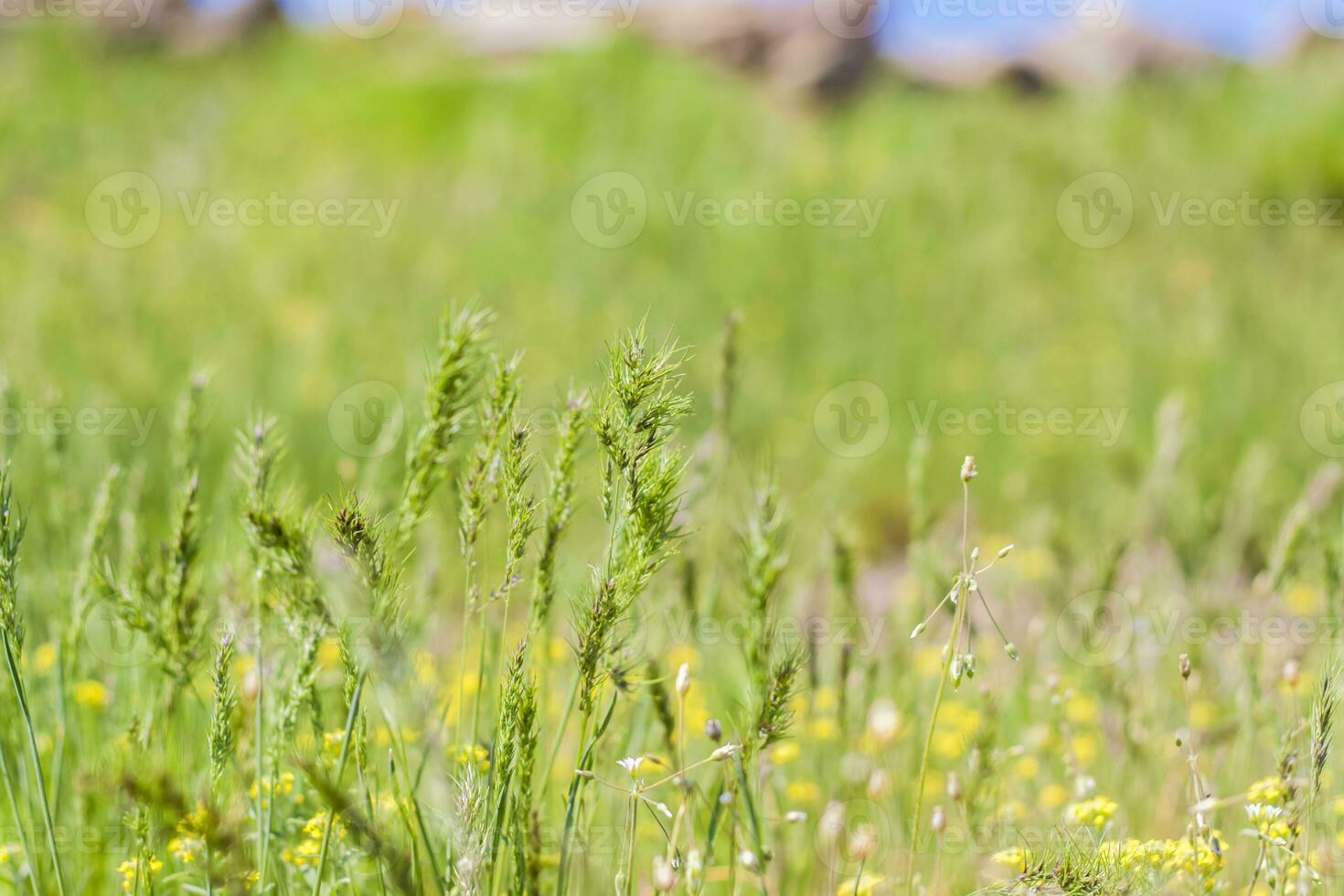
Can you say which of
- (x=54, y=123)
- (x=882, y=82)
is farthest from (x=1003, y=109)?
(x=54, y=123)

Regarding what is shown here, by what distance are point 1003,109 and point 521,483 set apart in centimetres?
953

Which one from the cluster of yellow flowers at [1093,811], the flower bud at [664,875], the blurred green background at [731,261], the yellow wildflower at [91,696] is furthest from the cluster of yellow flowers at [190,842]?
the blurred green background at [731,261]

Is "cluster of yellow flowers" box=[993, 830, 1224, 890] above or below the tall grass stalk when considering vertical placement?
below

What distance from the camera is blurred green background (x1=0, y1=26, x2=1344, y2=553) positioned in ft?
15.3

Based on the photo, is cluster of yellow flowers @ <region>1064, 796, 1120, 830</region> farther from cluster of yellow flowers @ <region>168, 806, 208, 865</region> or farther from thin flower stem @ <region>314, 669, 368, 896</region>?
cluster of yellow flowers @ <region>168, 806, 208, 865</region>

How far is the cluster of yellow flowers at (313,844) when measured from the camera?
1122 mm

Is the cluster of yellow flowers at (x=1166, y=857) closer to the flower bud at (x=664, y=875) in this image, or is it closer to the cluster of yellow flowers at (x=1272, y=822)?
the cluster of yellow flowers at (x=1272, y=822)

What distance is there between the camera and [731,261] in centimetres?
616

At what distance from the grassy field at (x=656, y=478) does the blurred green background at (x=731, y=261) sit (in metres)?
0.04

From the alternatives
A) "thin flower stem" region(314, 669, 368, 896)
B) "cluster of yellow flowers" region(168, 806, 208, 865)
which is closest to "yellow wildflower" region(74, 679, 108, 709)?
"cluster of yellow flowers" region(168, 806, 208, 865)

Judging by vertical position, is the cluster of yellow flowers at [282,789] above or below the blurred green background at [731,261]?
below

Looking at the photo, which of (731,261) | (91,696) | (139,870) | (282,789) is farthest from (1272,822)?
(731,261)

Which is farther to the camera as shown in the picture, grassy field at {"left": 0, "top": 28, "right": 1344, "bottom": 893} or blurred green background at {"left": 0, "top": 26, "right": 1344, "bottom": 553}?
blurred green background at {"left": 0, "top": 26, "right": 1344, "bottom": 553}

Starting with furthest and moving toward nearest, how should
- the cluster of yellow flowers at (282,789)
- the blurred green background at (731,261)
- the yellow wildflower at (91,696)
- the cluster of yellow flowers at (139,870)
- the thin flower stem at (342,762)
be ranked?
the blurred green background at (731,261) < the yellow wildflower at (91,696) < the cluster of yellow flowers at (282,789) < the cluster of yellow flowers at (139,870) < the thin flower stem at (342,762)
